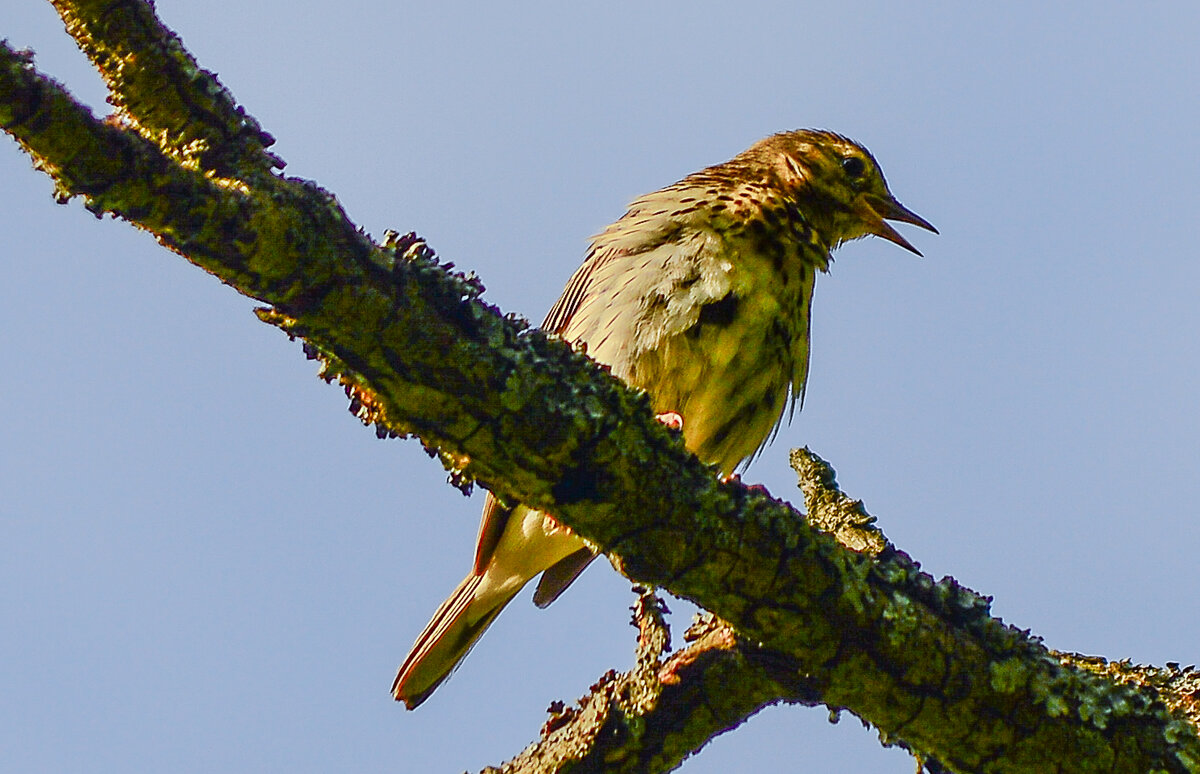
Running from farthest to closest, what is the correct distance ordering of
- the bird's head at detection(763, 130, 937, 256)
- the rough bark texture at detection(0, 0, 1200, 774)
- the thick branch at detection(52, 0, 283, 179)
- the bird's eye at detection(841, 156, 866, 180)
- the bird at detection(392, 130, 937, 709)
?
the bird's eye at detection(841, 156, 866, 180) → the bird's head at detection(763, 130, 937, 256) → the bird at detection(392, 130, 937, 709) → the thick branch at detection(52, 0, 283, 179) → the rough bark texture at detection(0, 0, 1200, 774)

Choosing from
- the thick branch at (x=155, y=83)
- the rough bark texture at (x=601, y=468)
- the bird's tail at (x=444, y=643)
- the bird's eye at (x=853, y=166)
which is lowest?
the rough bark texture at (x=601, y=468)

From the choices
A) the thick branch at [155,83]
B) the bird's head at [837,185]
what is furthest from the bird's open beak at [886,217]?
the thick branch at [155,83]

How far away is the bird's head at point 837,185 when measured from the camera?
5.27 m

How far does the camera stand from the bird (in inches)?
173

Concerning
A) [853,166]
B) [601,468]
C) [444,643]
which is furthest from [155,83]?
[853,166]

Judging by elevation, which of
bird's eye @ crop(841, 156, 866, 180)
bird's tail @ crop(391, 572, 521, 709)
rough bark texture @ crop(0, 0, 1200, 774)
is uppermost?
bird's eye @ crop(841, 156, 866, 180)

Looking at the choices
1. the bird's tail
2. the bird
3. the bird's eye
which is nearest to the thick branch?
the bird

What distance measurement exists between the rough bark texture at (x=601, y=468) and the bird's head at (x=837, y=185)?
2.23 metres

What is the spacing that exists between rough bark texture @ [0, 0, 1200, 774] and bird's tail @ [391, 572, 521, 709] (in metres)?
1.65

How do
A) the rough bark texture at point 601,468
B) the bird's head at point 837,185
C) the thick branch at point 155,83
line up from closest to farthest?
the rough bark texture at point 601,468, the thick branch at point 155,83, the bird's head at point 837,185

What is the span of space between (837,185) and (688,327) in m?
1.41

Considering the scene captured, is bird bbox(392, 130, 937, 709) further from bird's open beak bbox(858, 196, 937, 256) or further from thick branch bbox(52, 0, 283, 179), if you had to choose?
thick branch bbox(52, 0, 283, 179)

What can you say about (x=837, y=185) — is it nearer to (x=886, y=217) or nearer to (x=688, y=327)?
(x=886, y=217)

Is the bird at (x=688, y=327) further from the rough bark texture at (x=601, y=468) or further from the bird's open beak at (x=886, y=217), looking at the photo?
the rough bark texture at (x=601, y=468)
